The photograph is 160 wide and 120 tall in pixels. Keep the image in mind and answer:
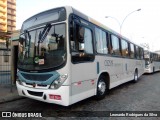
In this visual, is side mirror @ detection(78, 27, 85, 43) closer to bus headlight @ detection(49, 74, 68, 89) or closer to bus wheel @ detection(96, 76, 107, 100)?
bus headlight @ detection(49, 74, 68, 89)

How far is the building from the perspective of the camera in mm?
76300

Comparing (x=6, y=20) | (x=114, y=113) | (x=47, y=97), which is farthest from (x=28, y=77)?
(x=6, y=20)

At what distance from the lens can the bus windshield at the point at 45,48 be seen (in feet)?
16.8

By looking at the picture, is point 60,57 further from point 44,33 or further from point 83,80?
point 83,80

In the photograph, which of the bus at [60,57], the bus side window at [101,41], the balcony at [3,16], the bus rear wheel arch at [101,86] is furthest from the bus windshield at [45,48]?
the balcony at [3,16]

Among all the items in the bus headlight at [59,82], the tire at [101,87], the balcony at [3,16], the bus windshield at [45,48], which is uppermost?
the balcony at [3,16]

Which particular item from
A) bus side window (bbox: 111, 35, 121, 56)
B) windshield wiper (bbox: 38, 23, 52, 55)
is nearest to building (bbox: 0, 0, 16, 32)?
bus side window (bbox: 111, 35, 121, 56)

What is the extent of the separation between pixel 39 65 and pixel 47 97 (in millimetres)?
936

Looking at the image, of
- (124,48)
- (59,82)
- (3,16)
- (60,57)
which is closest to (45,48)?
(60,57)

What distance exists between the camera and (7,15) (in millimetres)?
83562

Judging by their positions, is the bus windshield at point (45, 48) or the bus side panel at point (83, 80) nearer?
the bus windshield at point (45, 48)

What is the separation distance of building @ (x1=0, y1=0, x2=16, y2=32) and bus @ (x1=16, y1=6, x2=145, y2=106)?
7501 centimetres

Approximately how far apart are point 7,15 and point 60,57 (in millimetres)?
87029

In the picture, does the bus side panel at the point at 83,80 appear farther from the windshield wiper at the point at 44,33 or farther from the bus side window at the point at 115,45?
the bus side window at the point at 115,45
